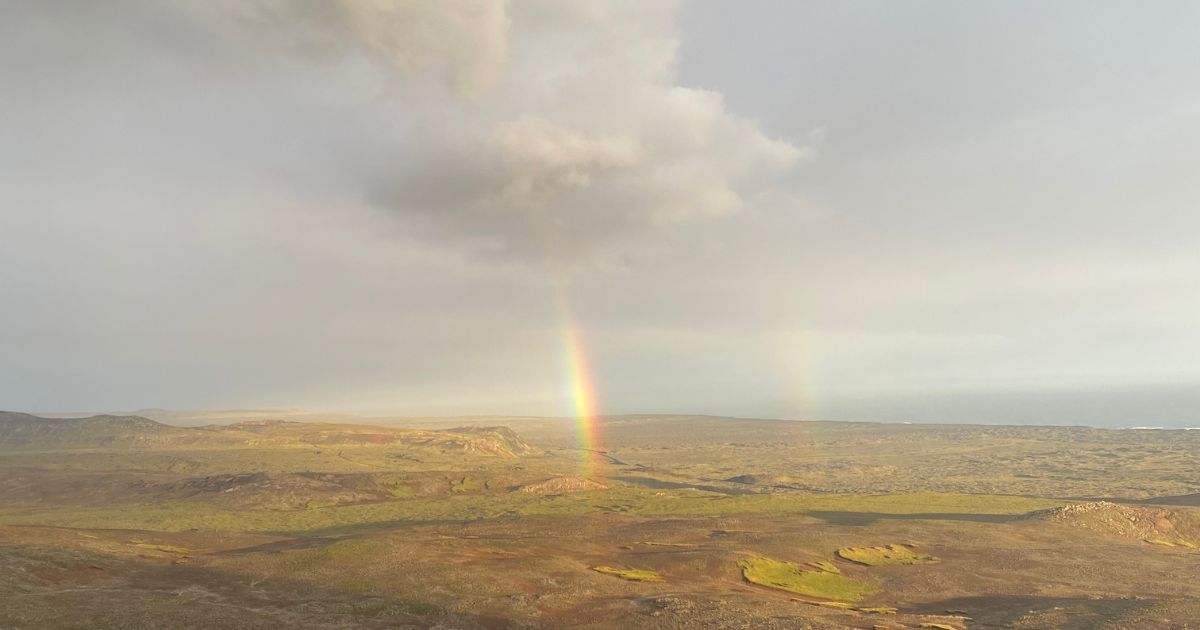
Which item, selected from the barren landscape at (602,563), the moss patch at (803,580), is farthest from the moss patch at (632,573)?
the moss patch at (803,580)

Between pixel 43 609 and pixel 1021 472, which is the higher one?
pixel 43 609

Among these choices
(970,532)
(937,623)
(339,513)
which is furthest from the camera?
(339,513)

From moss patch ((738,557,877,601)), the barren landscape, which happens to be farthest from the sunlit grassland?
moss patch ((738,557,877,601))

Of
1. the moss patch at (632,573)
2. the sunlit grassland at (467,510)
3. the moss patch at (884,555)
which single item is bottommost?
the sunlit grassland at (467,510)

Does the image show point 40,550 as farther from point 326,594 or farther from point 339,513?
point 339,513

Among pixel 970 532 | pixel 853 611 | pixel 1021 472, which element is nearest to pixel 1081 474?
pixel 1021 472

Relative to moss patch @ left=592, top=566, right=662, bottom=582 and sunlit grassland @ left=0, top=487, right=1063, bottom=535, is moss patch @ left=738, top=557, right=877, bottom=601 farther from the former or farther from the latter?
sunlit grassland @ left=0, top=487, right=1063, bottom=535

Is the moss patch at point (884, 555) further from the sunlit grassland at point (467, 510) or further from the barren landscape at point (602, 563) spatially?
the sunlit grassland at point (467, 510)

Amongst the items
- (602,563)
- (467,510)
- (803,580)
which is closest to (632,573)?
(602,563)
